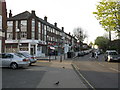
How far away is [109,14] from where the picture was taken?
23.1 metres

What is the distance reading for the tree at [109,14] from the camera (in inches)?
882

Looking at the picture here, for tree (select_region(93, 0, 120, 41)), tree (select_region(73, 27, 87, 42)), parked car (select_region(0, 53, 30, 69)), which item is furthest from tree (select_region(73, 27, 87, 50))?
parked car (select_region(0, 53, 30, 69))

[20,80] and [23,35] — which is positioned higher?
[23,35]

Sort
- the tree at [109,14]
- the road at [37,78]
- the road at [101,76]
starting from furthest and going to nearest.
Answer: the tree at [109,14] → the road at [101,76] → the road at [37,78]

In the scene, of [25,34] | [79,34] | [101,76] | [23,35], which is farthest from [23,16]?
[79,34]

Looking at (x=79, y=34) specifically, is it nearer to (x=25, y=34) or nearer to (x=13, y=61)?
(x=25, y=34)

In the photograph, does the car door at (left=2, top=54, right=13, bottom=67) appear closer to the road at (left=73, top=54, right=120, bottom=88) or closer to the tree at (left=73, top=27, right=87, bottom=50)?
the road at (left=73, top=54, right=120, bottom=88)

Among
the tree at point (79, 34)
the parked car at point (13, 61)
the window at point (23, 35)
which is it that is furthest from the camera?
the tree at point (79, 34)

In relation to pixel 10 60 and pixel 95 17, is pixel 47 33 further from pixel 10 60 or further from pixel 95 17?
pixel 10 60

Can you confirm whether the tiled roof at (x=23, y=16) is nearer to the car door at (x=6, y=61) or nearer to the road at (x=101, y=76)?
the car door at (x=6, y=61)

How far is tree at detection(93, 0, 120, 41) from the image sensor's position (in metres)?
22.4

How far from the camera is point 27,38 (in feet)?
136

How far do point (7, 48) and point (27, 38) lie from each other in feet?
20.9

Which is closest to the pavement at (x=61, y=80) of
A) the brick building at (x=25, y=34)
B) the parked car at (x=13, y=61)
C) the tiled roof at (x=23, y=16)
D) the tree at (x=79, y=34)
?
the parked car at (x=13, y=61)
